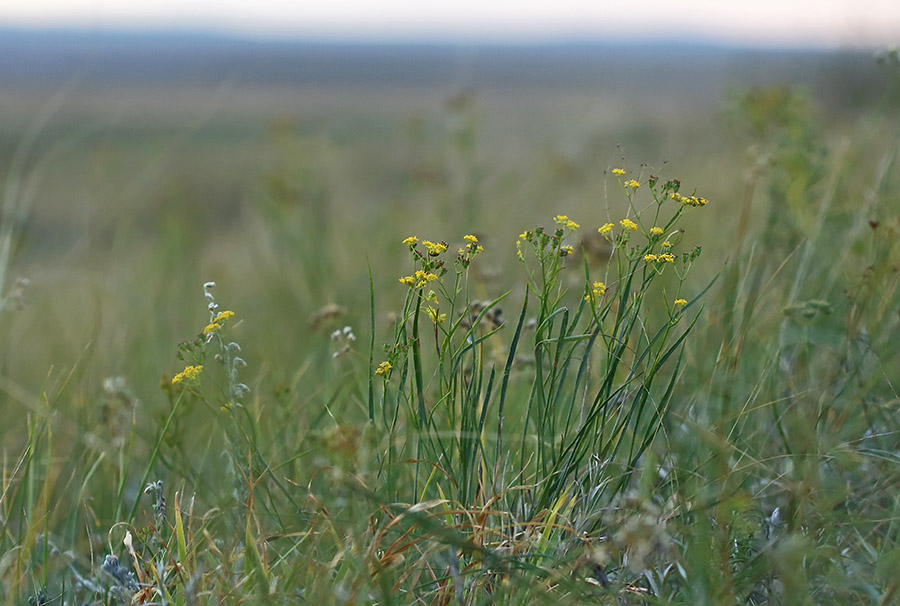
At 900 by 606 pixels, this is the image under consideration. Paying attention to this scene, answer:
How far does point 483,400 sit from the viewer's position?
183 cm

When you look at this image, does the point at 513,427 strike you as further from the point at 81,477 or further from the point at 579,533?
the point at 81,477

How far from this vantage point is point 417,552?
1.41 meters

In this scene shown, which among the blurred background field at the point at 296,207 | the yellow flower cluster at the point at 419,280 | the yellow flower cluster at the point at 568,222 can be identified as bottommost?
the blurred background field at the point at 296,207

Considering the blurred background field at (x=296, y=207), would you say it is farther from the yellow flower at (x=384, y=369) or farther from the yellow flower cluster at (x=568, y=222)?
the yellow flower at (x=384, y=369)

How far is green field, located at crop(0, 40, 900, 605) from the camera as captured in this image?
1307mm

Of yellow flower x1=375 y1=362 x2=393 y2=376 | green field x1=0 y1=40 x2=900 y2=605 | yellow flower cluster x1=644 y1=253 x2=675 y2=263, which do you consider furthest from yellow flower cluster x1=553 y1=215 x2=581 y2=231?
yellow flower x1=375 y1=362 x2=393 y2=376

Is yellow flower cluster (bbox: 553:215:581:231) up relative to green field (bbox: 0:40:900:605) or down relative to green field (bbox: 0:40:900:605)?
up

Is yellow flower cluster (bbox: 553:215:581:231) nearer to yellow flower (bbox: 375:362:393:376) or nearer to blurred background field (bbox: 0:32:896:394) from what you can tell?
blurred background field (bbox: 0:32:896:394)

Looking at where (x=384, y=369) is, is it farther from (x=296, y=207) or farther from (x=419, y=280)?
(x=296, y=207)

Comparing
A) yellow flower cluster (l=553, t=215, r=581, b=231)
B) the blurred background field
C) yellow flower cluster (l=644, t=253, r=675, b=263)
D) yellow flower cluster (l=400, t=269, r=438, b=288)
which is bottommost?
the blurred background field

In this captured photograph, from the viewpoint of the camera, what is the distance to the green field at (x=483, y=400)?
1307 mm

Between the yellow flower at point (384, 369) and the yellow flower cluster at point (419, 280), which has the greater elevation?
the yellow flower cluster at point (419, 280)

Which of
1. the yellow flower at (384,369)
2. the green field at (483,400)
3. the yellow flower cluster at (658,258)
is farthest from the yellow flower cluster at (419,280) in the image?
the yellow flower cluster at (658,258)

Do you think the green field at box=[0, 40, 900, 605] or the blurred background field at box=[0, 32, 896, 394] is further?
the blurred background field at box=[0, 32, 896, 394]
